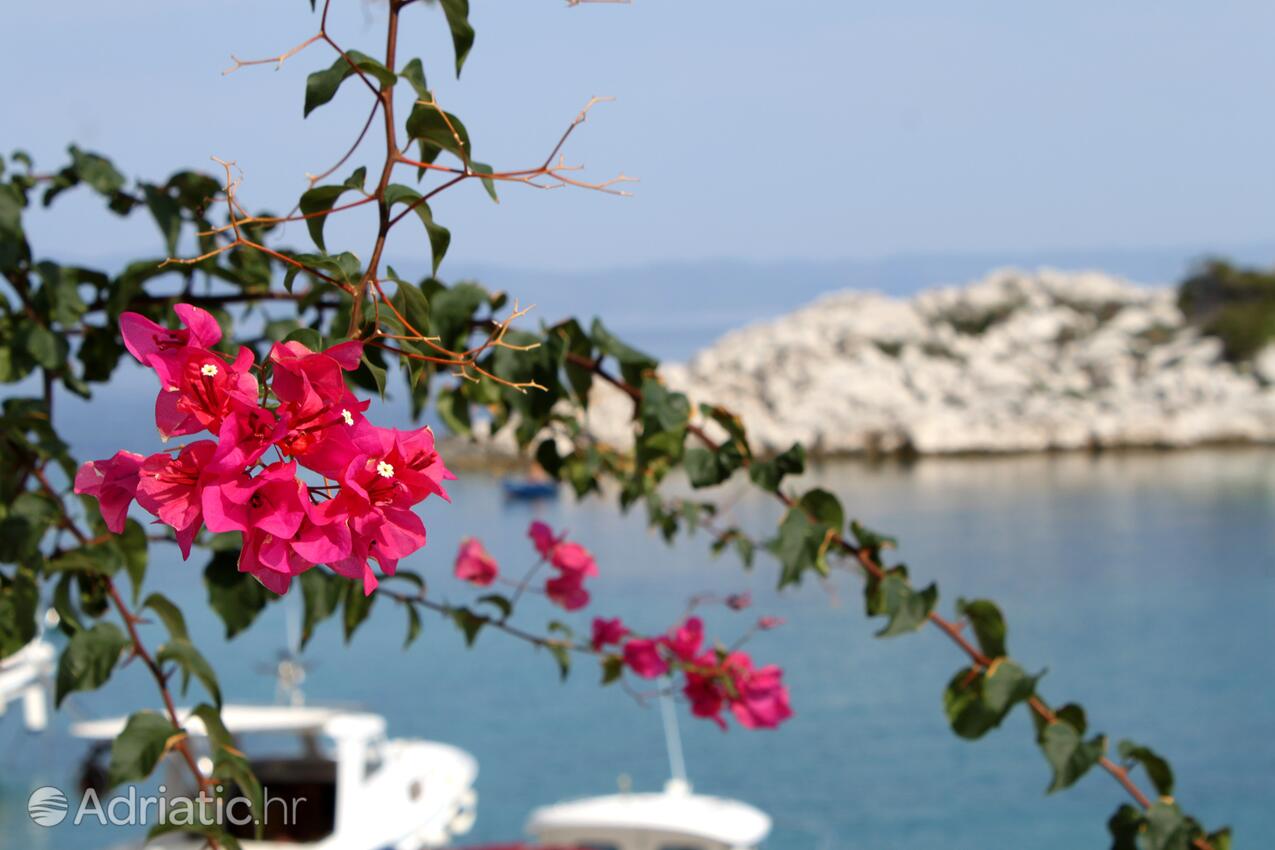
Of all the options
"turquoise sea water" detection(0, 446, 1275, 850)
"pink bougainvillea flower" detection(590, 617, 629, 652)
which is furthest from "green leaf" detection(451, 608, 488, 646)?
"turquoise sea water" detection(0, 446, 1275, 850)

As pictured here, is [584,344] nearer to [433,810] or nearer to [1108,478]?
[433,810]

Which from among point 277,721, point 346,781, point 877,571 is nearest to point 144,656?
point 877,571

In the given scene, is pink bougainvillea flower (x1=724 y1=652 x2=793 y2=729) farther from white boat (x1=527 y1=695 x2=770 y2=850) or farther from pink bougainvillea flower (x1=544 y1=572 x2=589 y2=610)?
white boat (x1=527 y1=695 x2=770 y2=850)

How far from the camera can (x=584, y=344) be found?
1.14 meters

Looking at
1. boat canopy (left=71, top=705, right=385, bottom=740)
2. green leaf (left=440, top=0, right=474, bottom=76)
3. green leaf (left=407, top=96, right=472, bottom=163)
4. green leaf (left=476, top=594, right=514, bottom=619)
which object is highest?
green leaf (left=440, top=0, right=474, bottom=76)

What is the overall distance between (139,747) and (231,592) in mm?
230

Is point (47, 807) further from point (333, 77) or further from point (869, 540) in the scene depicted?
point (333, 77)

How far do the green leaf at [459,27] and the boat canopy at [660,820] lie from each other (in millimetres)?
5322

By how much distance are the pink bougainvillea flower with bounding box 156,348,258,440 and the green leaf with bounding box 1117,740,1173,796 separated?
3.20ft

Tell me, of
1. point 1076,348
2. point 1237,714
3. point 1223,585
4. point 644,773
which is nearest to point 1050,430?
point 1076,348

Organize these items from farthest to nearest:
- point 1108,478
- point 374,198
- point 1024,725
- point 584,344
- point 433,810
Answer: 1. point 1108,478
2. point 1024,725
3. point 433,810
4. point 584,344
5. point 374,198

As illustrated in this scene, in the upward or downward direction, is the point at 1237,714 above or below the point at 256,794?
below

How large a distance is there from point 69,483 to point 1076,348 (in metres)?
29.7

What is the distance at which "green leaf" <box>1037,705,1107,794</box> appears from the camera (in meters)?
1.18
